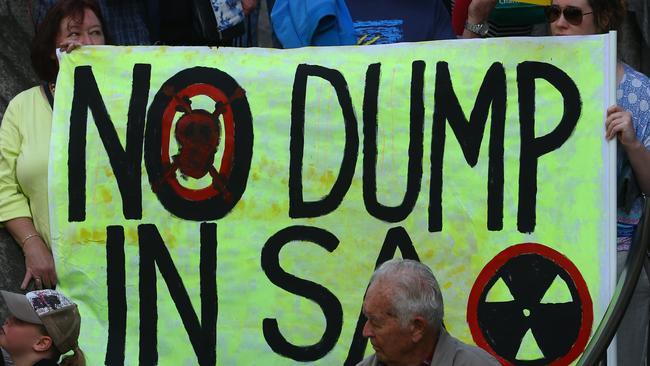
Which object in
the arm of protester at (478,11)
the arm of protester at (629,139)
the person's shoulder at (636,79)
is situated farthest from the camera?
the arm of protester at (478,11)

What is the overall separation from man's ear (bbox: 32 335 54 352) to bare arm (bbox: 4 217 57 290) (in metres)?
0.74

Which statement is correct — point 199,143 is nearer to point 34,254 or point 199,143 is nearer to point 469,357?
point 34,254

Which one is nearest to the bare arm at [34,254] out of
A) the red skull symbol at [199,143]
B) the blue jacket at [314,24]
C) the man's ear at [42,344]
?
the red skull symbol at [199,143]

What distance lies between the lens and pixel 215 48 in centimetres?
670

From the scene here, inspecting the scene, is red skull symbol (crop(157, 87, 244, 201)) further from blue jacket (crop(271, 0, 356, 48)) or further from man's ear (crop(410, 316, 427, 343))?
man's ear (crop(410, 316, 427, 343))

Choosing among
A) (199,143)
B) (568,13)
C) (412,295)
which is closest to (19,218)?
(199,143)

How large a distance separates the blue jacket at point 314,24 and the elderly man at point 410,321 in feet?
6.00

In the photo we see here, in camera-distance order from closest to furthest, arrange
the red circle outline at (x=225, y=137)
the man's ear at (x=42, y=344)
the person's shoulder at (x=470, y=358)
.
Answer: the person's shoulder at (x=470, y=358), the man's ear at (x=42, y=344), the red circle outline at (x=225, y=137)

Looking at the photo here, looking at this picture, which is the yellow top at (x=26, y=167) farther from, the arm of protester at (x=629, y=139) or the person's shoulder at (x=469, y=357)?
the arm of protester at (x=629, y=139)

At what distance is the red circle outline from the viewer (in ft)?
21.4

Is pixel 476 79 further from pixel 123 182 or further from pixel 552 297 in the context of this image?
pixel 123 182

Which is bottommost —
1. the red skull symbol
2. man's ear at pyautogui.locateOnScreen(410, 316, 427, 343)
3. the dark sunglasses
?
man's ear at pyautogui.locateOnScreen(410, 316, 427, 343)

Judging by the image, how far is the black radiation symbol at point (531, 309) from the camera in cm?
618

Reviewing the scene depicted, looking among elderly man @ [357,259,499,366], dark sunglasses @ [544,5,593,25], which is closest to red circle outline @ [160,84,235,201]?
elderly man @ [357,259,499,366]
